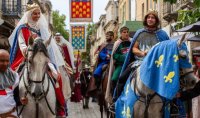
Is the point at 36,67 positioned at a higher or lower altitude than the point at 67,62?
higher

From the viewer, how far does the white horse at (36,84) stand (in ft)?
31.2

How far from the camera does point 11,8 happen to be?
39000mm

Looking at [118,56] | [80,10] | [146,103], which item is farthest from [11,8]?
[146,103]

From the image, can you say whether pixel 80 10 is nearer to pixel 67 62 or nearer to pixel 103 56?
pixel 67 62

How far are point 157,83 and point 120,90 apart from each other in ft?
6.92

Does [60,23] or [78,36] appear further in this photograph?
[60,23]

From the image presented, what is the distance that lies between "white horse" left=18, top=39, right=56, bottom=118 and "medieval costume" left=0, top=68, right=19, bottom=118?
163cm

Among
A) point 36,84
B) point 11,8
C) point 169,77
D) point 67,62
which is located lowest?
point 36,84

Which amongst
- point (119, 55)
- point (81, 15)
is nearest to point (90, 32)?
point (81, 15)

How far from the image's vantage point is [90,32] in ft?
527

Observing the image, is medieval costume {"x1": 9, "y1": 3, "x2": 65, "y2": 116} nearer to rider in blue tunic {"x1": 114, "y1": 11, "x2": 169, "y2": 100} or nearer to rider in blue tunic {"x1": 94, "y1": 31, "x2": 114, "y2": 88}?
rider in blue tunic {"x1": 114, "y1": 11, "x2": 169, "y2": 100}

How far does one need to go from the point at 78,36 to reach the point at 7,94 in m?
20.2

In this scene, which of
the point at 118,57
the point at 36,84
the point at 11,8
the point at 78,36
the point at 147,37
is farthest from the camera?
the point at 11,8

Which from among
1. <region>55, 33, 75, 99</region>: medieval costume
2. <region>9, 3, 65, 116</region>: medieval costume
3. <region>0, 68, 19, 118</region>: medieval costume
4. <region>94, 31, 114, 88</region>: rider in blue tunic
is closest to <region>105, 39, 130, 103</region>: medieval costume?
<region>9, 3, 65, 116</region>: medieval costume
